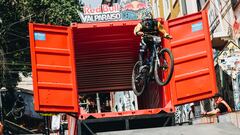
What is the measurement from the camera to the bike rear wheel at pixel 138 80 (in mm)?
11383

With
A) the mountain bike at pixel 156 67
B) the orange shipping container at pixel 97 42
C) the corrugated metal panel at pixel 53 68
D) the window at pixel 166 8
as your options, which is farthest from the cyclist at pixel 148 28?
the window at pixel 166 8

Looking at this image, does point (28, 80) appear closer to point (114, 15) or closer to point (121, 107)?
point (121, 107)

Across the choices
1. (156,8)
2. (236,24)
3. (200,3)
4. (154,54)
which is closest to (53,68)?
(154,54)

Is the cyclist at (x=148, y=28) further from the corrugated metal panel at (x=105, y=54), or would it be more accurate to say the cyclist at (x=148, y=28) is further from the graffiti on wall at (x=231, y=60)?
the graffiti on wall at (x=231, y=60)

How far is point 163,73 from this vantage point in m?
10.7

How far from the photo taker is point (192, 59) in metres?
10.2

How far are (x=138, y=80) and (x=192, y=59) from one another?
1842 mm

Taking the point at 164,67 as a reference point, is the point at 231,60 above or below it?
above

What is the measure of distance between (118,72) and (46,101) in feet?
11.9

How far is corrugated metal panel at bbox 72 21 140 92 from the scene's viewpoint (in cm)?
1089

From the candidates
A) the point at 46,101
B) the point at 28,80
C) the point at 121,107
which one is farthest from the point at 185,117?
the point at 28,80

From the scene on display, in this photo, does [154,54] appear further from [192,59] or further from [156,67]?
[192,59]

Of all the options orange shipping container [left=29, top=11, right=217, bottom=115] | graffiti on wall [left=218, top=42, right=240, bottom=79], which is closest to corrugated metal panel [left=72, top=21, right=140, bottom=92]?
orange shipping container [left=29, top=11, right=217, bottom=115]

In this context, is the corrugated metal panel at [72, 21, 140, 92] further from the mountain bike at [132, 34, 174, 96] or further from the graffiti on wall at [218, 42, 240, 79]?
the graffiti on wall at [218, 42, 240, 79]
